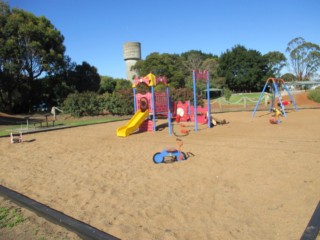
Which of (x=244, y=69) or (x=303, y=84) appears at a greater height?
(x=244, y=69)

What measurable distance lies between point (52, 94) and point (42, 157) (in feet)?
→ 86.7

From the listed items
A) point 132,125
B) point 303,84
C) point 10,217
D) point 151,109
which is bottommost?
point 10,217

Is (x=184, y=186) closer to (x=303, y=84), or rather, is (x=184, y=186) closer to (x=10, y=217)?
(x=10, y=217)

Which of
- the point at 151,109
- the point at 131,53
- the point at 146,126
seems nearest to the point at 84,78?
Result: the point at 151,109

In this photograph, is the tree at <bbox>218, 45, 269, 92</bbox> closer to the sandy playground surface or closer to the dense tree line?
the dense tree line

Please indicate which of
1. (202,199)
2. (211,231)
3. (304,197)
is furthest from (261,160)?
(211,231)

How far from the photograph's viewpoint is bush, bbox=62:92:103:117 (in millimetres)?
21031

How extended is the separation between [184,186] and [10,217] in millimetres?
2633

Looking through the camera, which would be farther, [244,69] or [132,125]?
[244,69]

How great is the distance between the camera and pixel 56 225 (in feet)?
11.7

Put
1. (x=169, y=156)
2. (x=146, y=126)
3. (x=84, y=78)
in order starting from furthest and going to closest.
A: (x=84, y=78), (x=146, y=126), (x=169, y=156)

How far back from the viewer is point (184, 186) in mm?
4875

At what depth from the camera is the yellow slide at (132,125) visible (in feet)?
36.9

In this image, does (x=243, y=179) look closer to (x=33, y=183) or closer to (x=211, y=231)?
(x=211, y=231)
